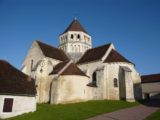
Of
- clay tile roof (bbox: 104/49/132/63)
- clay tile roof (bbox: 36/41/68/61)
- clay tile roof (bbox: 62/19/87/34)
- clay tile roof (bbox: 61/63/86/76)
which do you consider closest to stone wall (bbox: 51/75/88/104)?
clay tile roof (bbox: 61/63/86/76)

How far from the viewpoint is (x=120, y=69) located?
32.6 metres

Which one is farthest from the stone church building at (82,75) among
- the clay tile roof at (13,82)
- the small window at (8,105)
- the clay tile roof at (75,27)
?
the small window at (8,105)

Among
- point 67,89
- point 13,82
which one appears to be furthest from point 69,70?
point 13,82

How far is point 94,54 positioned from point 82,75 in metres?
8.51

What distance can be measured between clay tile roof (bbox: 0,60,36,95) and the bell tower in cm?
1687

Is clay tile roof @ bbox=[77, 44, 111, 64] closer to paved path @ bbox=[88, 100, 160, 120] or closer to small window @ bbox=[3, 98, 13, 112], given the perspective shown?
paved path @ bbox=[88, 100, 160, 120]

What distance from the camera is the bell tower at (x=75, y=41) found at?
1625 inches

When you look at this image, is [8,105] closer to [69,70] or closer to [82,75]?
[69,70]

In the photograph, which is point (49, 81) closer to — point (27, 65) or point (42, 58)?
point (42, 58)

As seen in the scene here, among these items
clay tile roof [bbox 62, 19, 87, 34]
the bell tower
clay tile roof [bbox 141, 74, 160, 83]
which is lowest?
clay tile roof [bbox 141, 74, 160, 83]

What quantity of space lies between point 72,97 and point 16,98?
29.5 feet

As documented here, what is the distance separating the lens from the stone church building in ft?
94.0

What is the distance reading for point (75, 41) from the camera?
4175 centimetres

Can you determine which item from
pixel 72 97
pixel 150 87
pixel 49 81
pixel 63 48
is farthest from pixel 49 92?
pixel 150 87
